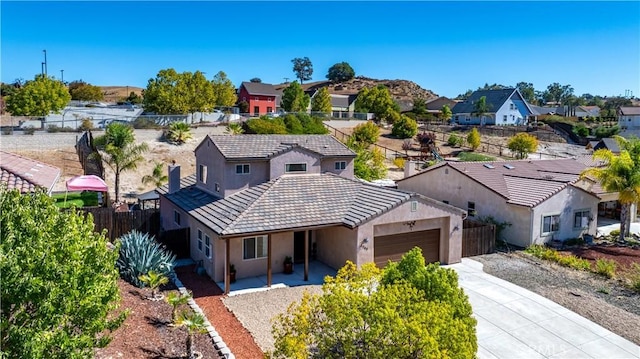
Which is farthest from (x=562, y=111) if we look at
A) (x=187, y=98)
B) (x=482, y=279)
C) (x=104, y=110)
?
(x=482, y=279)

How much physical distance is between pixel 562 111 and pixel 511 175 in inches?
4087

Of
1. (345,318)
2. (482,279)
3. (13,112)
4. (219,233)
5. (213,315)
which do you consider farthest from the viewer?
(13,112)

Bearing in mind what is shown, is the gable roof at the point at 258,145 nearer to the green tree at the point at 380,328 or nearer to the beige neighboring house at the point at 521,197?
the beige neighboring house at the point at 521,197

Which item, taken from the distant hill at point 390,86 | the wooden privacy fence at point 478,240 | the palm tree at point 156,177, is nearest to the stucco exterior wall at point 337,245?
the wooden privacy fence at point 478,240

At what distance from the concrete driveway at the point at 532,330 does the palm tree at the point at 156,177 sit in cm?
2701

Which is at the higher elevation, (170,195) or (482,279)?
(170,195)

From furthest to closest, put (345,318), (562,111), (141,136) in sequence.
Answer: (562,111) → (141,136) → (345,318)

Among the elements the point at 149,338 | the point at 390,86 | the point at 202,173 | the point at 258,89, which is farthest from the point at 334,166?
the point at 390,86

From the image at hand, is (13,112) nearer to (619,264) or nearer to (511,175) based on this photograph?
(511,175)

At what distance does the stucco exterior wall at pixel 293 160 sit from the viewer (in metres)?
22.2

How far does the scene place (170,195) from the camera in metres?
24.4

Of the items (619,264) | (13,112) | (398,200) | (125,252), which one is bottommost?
(619,264)

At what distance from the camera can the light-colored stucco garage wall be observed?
1938cm

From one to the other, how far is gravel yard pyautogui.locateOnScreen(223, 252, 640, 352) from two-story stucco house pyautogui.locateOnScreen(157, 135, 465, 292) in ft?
4.79
